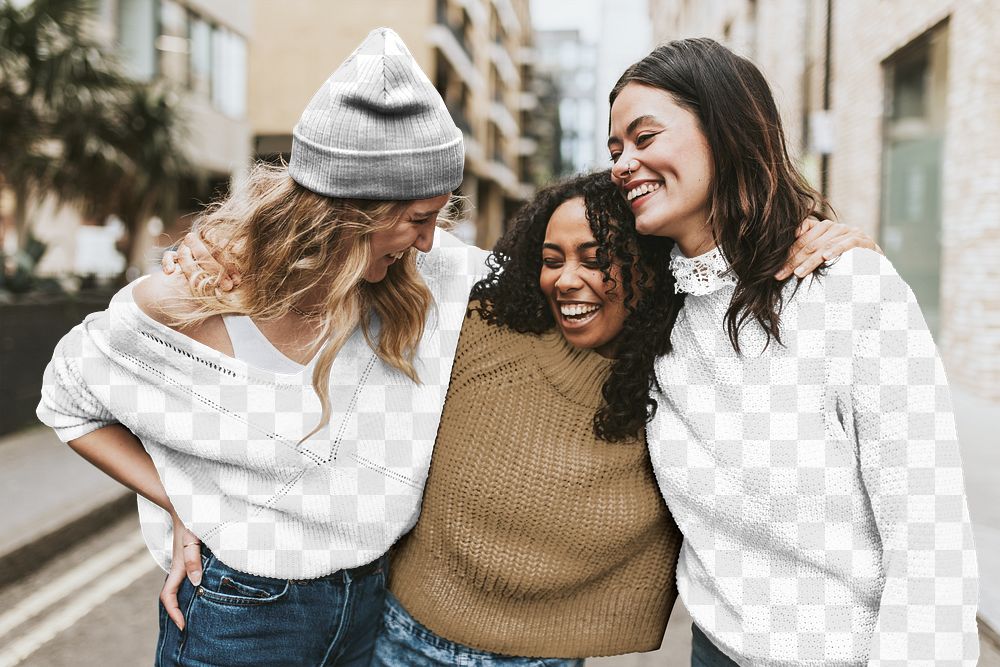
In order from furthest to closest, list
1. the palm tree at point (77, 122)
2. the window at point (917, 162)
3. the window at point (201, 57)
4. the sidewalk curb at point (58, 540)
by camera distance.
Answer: the window at point (201, 57) < the window at point (917, 162) < the palm tree at point (77, 122) < the sidewalk curb at point (58, 540)

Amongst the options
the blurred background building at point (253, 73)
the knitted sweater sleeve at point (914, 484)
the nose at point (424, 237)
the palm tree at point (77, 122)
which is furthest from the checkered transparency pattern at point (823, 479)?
the palm tree at point (77, 122)

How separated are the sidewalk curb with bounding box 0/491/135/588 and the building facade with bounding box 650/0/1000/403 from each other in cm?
513

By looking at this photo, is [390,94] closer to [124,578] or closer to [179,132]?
[124,578]

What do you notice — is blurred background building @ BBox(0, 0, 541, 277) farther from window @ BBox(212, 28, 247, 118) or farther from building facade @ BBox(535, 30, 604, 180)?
building facade @ BBox(535, 30, 604, 180)

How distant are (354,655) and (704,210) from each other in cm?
122

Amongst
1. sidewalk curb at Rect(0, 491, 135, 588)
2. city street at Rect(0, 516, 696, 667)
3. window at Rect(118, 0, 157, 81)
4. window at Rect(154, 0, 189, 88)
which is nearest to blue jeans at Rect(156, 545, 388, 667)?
city street at Rect(0, 516, 696, 667)

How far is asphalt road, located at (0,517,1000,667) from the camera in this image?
11.7 ft

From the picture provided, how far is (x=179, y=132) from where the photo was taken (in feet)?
30.6

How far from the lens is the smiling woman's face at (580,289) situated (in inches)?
72.1

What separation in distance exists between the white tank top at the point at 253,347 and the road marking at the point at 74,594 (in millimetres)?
2661

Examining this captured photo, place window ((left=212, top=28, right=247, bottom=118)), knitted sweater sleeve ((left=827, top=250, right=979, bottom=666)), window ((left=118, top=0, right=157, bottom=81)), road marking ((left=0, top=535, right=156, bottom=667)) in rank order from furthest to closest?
window ((left=212, top=28, right=247, bottom=118))
window ((left=118, top=0, right=157, bottom=81))
road marking ((left=0, top=535, right=156, bottom=667))
knitted sweater sleeve ((left=827, top=250, right=979, bottom=666))

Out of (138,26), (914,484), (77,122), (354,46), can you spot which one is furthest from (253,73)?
(914,484)

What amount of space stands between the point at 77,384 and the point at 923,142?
34.3 ft

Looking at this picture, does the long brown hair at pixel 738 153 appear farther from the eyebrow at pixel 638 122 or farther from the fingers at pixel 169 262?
the fingers at pixel 169 262
